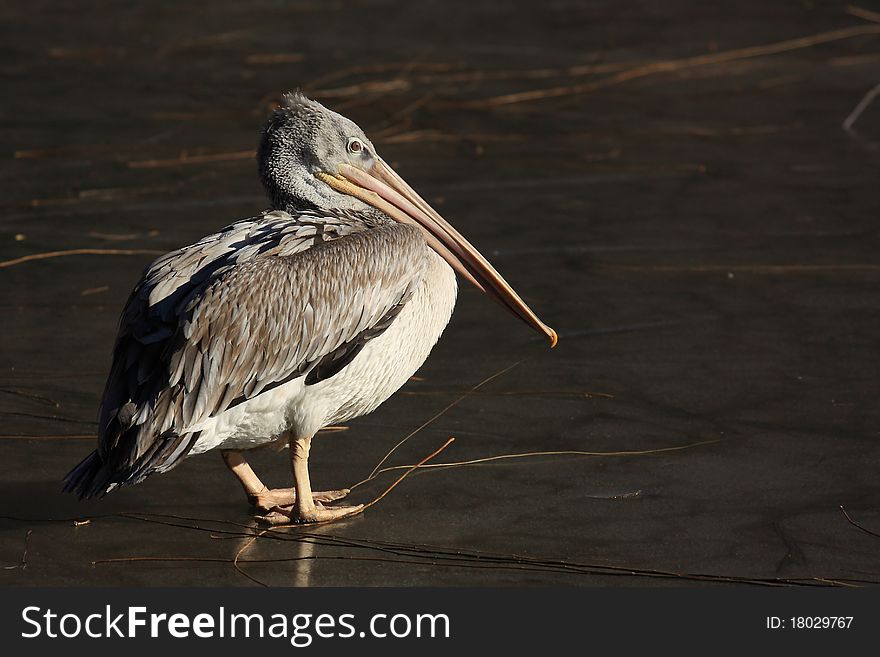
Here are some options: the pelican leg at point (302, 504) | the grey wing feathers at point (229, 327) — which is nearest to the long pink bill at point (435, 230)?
the grey wing feathers at point (229, 327)

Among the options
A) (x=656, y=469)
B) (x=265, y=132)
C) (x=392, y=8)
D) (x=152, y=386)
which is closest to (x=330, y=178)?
(x=265, y=132)

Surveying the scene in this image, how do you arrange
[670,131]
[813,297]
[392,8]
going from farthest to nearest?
[392,8] → [670,131] → [813,297]

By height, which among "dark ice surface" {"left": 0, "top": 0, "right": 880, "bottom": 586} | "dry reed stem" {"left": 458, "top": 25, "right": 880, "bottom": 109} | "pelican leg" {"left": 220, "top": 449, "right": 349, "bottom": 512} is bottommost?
"dry reed stem" {"left": 458, "top": 25, "right": 880, "bottom": 109}

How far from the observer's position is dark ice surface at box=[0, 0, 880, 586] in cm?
385

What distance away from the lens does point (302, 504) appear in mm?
3906

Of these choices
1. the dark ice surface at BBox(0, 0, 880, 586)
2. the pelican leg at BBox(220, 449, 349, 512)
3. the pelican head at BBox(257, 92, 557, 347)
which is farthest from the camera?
the pelican head at BBox(257, 92, 557, 347)

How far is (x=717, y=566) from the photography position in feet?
12.1

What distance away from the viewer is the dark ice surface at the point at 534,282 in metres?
3.85

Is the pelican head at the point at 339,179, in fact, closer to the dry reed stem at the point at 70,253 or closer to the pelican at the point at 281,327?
the pelican at the point at 281,327

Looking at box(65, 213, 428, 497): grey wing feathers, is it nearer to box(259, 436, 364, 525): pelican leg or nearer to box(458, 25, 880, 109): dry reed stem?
box(259, 436, 364, 525): pelican leg

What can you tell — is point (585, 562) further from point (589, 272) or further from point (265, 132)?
point (589, 272)

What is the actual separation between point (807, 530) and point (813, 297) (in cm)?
212

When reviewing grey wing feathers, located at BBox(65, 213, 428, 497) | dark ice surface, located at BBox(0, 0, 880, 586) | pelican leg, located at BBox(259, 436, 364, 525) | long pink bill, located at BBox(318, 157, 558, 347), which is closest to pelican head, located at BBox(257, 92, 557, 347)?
long pink bill, located at BBox(318, 157, 558, 347)

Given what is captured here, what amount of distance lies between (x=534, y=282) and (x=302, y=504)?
2391 mm
